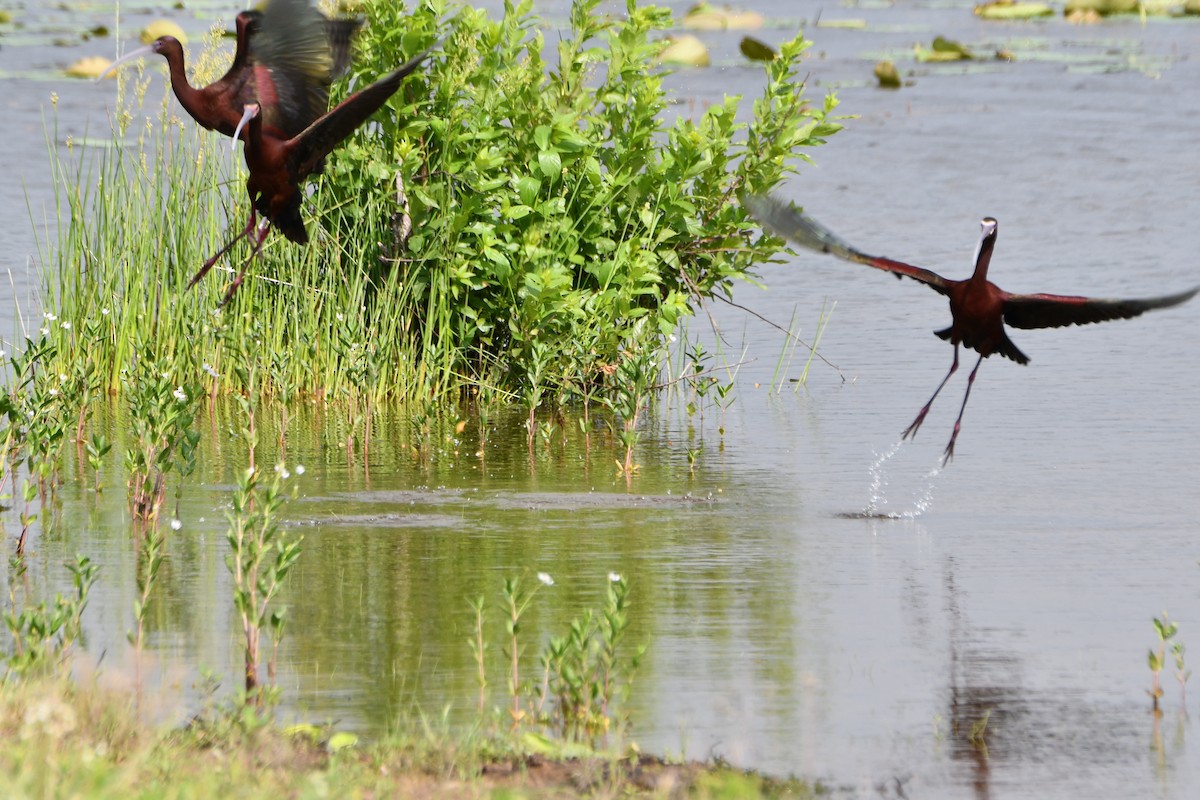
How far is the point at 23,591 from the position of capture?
19.2ft

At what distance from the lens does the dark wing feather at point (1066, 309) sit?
6754mm

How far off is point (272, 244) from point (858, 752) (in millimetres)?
5412

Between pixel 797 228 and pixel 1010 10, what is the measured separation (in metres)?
27.9

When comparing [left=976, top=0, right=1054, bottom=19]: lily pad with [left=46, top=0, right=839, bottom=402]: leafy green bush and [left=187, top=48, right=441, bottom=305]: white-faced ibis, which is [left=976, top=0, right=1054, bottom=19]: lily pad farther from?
[left=187, top=48, right=441, bottom=305]: white-faced ibis

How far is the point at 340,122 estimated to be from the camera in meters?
7.65

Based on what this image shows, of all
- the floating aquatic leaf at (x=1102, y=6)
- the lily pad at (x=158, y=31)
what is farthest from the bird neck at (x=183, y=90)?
the floating aquatic leaf at (x=1102, y=6)

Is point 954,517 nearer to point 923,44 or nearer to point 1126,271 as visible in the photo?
point 1126,271

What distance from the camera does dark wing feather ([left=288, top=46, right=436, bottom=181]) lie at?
7.26 m

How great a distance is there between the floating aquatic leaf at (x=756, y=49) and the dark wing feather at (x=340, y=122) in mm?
18769

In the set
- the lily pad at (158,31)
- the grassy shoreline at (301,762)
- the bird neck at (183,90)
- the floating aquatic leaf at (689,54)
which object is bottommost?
the grassy shoreline at (301,762)

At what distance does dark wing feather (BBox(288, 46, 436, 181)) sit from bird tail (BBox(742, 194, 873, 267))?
142cm

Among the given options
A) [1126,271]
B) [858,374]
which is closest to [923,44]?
[1126,271]

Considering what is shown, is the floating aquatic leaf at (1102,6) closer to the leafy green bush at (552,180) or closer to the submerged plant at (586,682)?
the leafy green bush at (552,180)

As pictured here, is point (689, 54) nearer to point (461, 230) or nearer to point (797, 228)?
point (461, 230)
